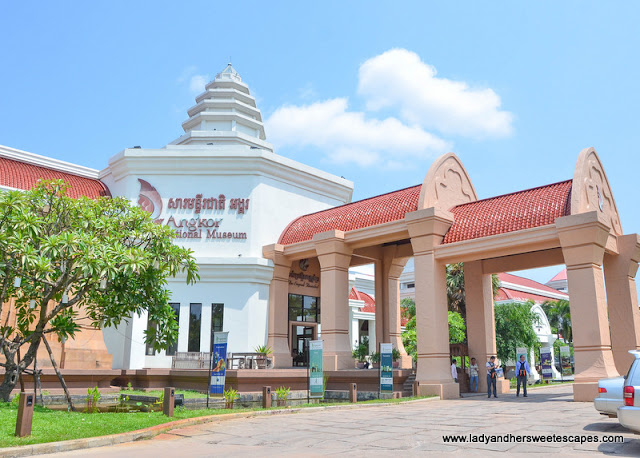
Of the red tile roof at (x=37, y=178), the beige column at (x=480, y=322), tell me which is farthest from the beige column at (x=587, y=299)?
the red tile roof at (x=37, y=178)

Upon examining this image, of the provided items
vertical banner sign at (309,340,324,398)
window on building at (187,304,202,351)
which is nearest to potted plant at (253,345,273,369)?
window on building at (187,304,202,351)

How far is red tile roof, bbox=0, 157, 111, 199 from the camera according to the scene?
23609 mm

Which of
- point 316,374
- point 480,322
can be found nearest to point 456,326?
point 480,322

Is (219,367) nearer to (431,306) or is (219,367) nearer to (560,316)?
(431,306)

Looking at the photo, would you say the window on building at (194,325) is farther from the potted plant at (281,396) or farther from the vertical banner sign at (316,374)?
the vertical banner sign at (316,374)

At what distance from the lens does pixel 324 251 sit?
23438mm

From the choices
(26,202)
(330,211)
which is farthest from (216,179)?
(26,202)

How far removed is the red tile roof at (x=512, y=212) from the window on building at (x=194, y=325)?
11.1m

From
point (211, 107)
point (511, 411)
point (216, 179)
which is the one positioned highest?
point (211, 107)

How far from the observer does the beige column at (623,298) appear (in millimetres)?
19516

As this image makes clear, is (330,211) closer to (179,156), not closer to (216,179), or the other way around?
(216,179)

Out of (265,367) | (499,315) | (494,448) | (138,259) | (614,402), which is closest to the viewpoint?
(494,448)

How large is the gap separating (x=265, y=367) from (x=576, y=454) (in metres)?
15.3

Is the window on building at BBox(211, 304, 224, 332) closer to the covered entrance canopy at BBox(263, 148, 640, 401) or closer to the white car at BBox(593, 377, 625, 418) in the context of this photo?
the covered entrance canopy at BBox(263, 148, 640, 401)
